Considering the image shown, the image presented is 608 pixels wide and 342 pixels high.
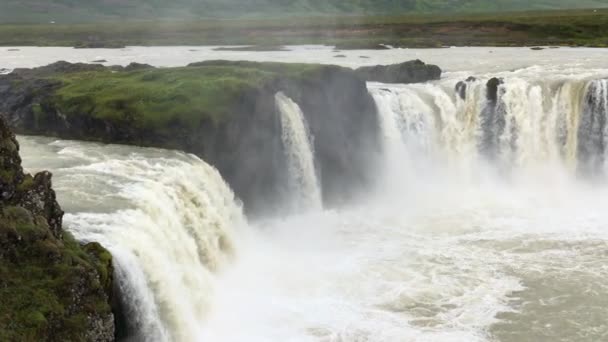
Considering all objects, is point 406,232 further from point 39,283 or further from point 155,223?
point 39,283

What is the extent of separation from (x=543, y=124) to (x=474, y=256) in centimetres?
1910

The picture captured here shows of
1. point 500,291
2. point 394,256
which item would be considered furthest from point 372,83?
point 500,291

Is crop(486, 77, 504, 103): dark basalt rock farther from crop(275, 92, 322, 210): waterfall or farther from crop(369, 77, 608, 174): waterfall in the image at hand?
crop(275, 92, 322, 210): waterfall

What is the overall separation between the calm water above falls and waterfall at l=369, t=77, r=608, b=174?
0.33ft

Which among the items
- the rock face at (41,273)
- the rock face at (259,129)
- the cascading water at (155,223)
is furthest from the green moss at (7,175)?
the rock face at (259,129)

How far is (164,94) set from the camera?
3803 cm

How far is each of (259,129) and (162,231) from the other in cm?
1476

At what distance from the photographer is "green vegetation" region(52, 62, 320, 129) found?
36.0 metres

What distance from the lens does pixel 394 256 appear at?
1267 inches

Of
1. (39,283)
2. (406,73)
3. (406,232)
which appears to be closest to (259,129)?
(406,232)

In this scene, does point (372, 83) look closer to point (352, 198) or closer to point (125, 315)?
point (352, 198)

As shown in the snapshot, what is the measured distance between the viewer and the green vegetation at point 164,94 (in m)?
36.0

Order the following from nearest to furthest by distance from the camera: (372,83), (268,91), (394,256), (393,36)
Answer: (394,256), (268,91), (372,83), (393,36)

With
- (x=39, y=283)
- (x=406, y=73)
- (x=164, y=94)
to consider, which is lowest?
(x=39, y=283)
